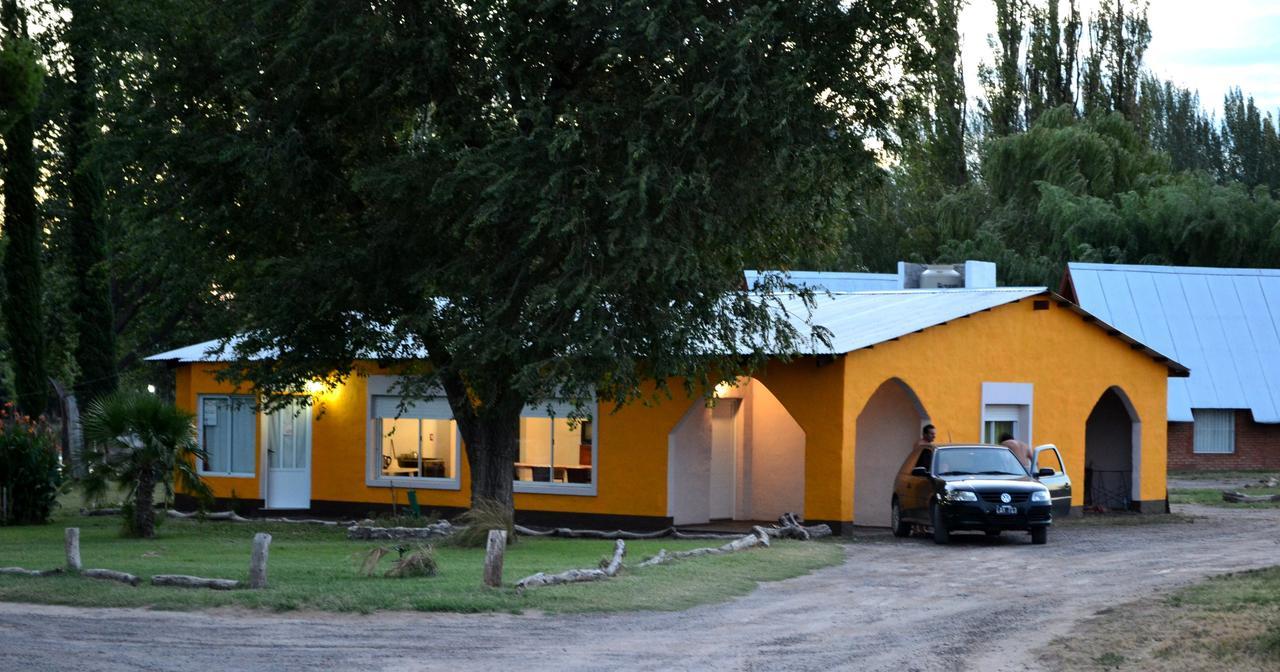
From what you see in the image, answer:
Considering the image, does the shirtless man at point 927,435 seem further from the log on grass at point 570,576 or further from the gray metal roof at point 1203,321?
the gray metal roof at point 1203,321

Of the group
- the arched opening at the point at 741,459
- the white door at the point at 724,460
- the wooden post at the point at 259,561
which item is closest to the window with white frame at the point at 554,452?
the arched opening at the point at 741,459

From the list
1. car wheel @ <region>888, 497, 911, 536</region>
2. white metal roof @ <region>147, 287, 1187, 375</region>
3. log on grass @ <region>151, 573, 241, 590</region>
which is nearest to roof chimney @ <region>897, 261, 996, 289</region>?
white metal roof @ <region>147, 287, 1187, 375</region>

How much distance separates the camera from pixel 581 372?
68.0ft

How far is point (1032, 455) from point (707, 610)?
13637 millimetres

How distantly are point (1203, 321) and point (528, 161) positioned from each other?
1326 inches

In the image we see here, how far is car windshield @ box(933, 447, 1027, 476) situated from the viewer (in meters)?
24.6

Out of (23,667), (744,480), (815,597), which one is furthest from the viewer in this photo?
(744,480)

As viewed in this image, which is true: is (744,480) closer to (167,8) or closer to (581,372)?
(581,372)

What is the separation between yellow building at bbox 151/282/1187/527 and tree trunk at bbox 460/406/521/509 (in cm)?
167

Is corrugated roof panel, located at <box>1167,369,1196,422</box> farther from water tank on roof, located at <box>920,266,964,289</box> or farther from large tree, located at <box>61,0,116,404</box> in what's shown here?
large tree, located at <box>61,0,116,404</box>

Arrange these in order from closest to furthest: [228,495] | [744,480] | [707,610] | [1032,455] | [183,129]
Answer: [707,610]
[183,129]
[1032,455]
[744,480]
[228,495]

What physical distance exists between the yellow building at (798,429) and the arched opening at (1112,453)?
0.04m

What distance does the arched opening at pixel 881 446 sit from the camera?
1128 inches

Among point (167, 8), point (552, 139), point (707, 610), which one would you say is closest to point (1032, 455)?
point (552, 139)
